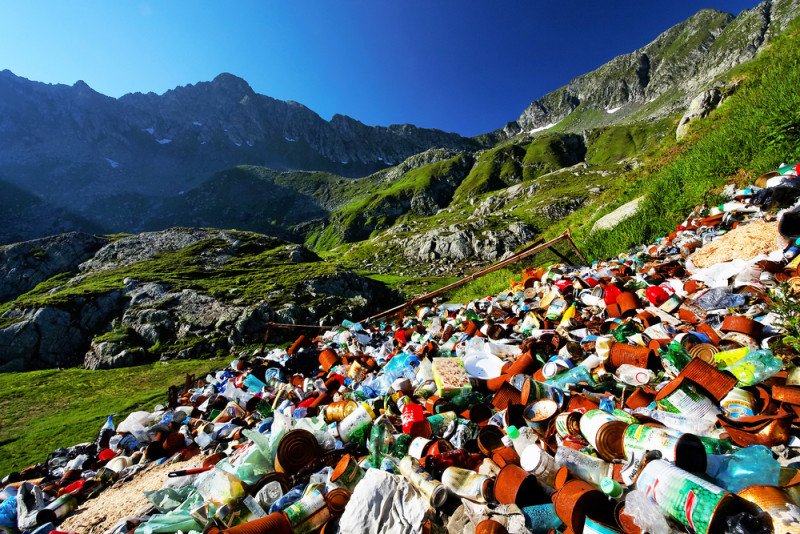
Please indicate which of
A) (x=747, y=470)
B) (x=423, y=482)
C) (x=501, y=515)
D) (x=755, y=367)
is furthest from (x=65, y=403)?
(x=755, y=367)

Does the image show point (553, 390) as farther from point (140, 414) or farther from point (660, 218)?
point (660, 218)

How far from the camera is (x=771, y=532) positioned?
1.32 m

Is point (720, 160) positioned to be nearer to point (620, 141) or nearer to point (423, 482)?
point (423, 482)

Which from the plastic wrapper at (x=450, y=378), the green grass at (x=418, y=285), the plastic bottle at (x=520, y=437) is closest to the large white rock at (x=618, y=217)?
the plastic wrapper at (x=450, y=378)

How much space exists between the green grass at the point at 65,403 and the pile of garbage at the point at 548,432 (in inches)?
74.3

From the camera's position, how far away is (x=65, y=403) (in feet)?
Answer: 33.4

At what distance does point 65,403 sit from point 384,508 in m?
12.6

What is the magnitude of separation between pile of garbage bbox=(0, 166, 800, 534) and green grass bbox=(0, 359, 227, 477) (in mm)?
1887

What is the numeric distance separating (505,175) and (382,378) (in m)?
141

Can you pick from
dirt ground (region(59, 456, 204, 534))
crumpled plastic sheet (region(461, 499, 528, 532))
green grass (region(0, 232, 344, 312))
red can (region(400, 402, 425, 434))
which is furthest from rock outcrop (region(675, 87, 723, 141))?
green grass (region(0, 232, 344, 312))

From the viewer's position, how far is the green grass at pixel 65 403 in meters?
7.15

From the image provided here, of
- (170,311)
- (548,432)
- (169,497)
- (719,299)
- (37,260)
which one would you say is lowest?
(169,497)

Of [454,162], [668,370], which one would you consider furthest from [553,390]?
[454,162]

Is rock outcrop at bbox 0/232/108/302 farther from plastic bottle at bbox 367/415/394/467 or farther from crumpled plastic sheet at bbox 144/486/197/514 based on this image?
plastic bottle at bbox 367/415/394/467
